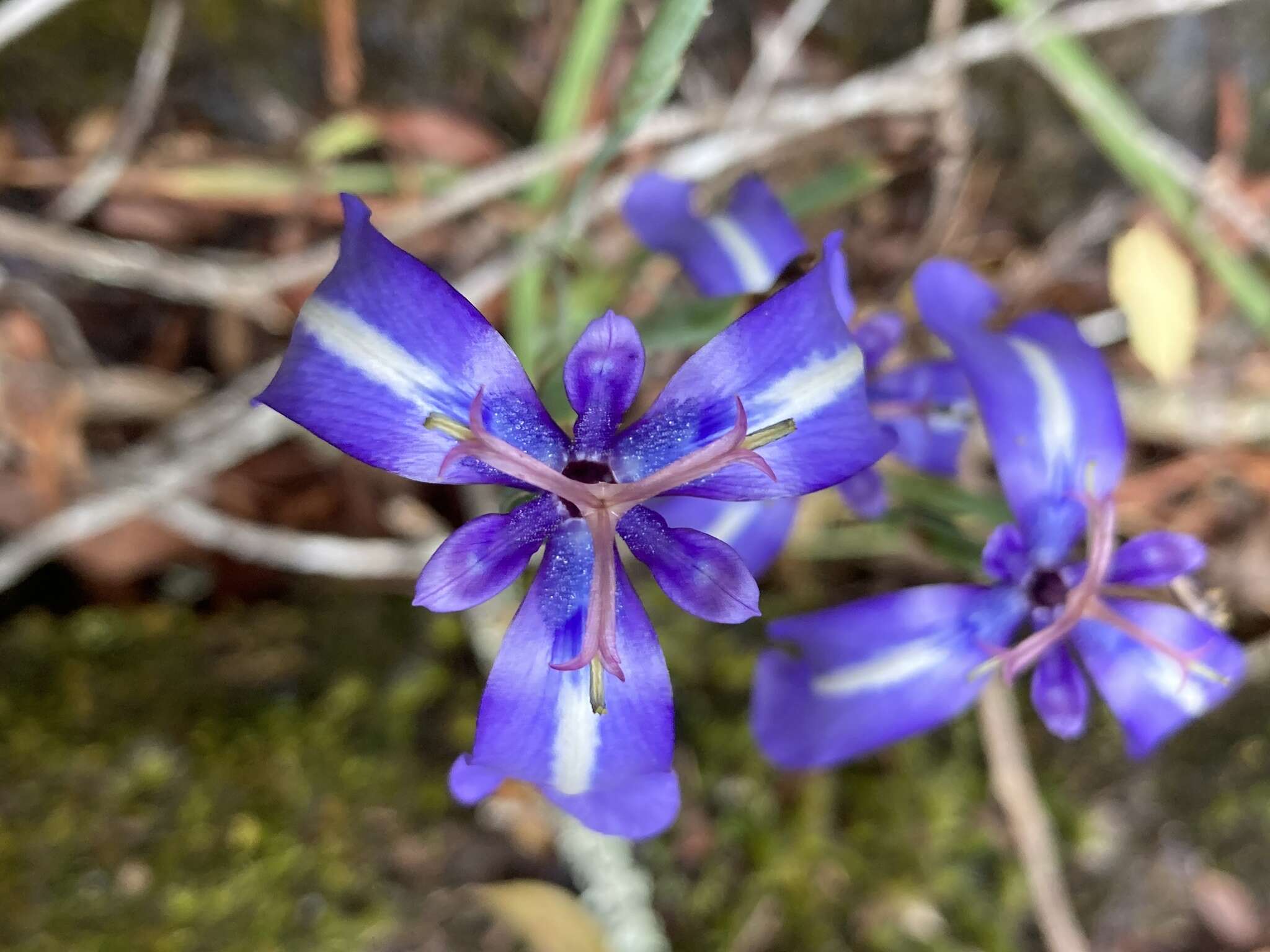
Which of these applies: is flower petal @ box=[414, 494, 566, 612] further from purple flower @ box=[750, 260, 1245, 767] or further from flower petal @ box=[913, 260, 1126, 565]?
flower petal @ box=[913, 260, 1126, 565]

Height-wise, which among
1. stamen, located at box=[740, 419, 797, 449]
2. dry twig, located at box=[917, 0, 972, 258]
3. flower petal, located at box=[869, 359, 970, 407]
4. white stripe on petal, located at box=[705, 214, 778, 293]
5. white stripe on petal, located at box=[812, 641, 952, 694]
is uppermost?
dry twig, located at box=[917, 0, 972, 258]

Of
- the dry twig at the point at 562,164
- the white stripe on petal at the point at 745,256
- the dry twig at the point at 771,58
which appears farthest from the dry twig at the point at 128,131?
the white stripe on petal at the point at 745,256

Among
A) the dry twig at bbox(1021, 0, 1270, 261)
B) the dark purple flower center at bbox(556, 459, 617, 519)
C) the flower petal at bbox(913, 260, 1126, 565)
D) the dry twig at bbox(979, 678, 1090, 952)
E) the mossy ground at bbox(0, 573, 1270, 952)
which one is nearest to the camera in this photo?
the dark purple flower center at bbox(556, 459, 617, 519)

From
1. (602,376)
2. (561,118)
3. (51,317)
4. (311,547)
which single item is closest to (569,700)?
(602,376)

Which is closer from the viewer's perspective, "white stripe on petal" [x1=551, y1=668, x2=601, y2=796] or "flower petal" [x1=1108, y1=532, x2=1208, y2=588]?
"white stripe on petal" [x1=551, y1=668, x2=601, y2=796]

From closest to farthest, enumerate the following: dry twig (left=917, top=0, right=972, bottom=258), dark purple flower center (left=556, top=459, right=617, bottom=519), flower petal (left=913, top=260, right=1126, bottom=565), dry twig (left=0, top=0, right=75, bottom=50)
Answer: dark purple flower center (left=556, top=459, right=617, bottom=519) → flower petal (left=913, top=260, right=1126, bottom=565) → dry twig (left=0, top=0, right=75, bottom=50) → dry twig (left=917, top=0, right=972, bottom=258)

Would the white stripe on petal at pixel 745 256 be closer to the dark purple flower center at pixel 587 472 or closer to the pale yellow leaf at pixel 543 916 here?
the dark purple flower center at pixel 587 472

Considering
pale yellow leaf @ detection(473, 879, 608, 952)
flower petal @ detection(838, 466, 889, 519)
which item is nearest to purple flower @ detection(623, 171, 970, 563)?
flower petal @ detection(838, 466, 889, 519)

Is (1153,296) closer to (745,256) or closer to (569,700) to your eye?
(745,256)
